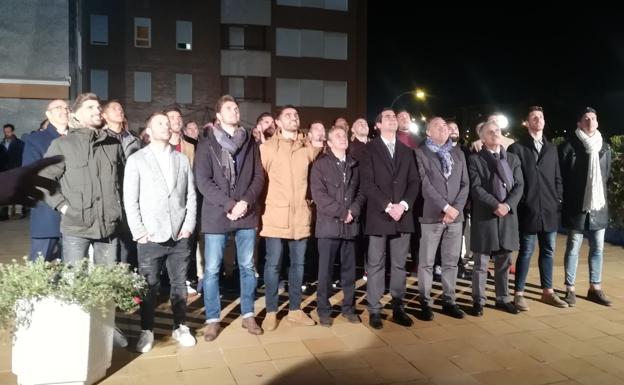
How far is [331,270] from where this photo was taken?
546cm

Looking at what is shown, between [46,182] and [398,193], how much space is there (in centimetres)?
336

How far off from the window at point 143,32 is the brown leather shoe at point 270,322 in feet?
92.4

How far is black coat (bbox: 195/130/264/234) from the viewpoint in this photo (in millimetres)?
4914

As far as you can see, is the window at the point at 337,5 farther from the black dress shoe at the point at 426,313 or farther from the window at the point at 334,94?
the black dress shoe at the point at 426,313

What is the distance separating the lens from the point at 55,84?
15719 millimetres

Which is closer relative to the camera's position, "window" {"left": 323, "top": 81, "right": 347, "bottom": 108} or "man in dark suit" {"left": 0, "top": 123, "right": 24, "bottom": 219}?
"man in dark suit" {"left": 0, "top": 123, "right": 24, "bottom": 219}

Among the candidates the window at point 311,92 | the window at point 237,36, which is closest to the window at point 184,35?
the window at point 237,36

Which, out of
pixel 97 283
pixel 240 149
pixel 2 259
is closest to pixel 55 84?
pixel 2 259

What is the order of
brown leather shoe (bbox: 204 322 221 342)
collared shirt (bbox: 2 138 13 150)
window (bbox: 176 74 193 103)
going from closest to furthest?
brown leather shoe (bbox: 204 322 221 342) → collared shirt (bbox: 2 138 13 150) → window (bbox: 176 74 193 103)

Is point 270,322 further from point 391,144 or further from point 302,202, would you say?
point 391,144

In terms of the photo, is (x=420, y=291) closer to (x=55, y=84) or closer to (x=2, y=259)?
(x=2, y=259)

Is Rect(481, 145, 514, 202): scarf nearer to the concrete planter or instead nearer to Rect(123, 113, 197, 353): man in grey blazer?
Rect(123, 113, 197, 353): man in grey blazer

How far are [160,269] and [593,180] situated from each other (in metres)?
4.67

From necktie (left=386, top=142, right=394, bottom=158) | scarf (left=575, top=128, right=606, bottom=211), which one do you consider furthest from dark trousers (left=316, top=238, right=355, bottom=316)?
scarf (left=575, top=128, right=606, bottom=211)
